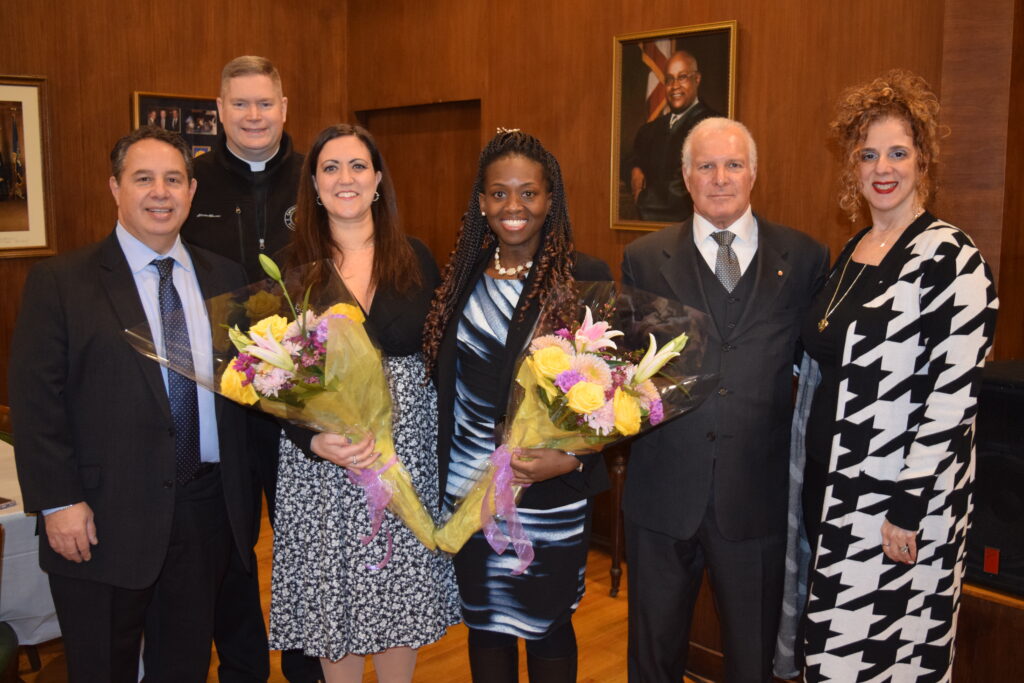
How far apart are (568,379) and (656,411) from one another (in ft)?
0.77

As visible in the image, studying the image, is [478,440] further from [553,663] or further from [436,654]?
[436,654]

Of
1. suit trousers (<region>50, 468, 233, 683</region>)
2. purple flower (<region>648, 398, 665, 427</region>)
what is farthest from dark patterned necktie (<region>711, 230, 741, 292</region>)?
suit trousers (<region>50, 468, 233, 683</region>)

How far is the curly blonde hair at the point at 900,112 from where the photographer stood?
226cm

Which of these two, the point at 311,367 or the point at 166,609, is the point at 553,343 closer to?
the point at 311,367

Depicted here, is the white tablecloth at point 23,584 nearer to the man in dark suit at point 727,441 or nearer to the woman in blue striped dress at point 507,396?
the woman in blue striped dress at point 507,396

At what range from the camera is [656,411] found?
6.50 ft

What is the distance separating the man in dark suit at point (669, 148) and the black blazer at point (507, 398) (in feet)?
7.59

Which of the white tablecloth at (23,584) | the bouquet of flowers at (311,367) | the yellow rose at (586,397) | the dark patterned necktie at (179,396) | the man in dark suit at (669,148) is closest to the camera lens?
the yellow rose at (586,397)

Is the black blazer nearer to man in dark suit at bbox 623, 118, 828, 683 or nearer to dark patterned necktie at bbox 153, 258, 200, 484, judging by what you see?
man in dark suit at bbox 623, 118, 828, 683

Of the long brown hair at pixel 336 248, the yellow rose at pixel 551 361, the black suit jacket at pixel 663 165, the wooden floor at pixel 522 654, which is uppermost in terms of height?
the black suit jacket at pixel 663 165

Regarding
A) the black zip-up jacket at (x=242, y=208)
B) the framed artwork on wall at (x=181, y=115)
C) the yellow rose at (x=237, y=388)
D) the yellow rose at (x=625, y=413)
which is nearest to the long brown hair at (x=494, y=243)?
the yellow rose at (x=625, y=413)

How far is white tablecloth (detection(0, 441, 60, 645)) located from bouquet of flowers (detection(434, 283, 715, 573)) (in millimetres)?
1359

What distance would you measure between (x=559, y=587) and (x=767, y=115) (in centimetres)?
271

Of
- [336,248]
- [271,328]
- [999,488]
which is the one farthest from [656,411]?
[999,488]
